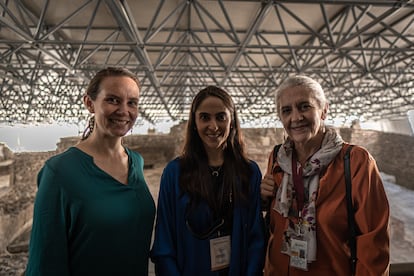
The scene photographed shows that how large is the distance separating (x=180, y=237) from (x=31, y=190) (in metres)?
11.1

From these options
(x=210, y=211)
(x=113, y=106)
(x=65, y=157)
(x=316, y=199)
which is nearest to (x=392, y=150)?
(x=316, y=199)

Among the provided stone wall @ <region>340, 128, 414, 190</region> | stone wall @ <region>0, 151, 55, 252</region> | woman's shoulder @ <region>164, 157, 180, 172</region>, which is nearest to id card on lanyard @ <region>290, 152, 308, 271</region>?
woman's shoulder @ <region>164, 157, 180, 172</region>

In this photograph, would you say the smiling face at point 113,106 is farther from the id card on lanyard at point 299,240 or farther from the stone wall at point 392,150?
the stone wall at point 392,150

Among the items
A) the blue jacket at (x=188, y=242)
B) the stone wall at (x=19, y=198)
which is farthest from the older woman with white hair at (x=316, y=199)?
the stone wall at (x=19, y=198)

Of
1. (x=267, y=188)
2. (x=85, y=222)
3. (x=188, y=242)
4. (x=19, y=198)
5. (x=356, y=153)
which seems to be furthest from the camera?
(x=19, y=198)

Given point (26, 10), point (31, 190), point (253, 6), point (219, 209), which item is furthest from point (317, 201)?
point (31, 190)

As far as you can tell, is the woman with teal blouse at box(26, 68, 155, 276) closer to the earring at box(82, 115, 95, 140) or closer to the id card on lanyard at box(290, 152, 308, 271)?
the earring at box(82, 115, 95, 140)

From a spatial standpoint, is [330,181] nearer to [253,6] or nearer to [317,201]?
[317,201]

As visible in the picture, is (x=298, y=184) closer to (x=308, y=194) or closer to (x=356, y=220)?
(x=308, y=194)

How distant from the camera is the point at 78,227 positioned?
4.22 feet

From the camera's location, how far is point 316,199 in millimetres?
1400

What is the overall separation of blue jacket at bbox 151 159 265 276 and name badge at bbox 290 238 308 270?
191mm

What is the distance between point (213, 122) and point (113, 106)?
60cm

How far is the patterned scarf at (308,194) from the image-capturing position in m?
1.38
